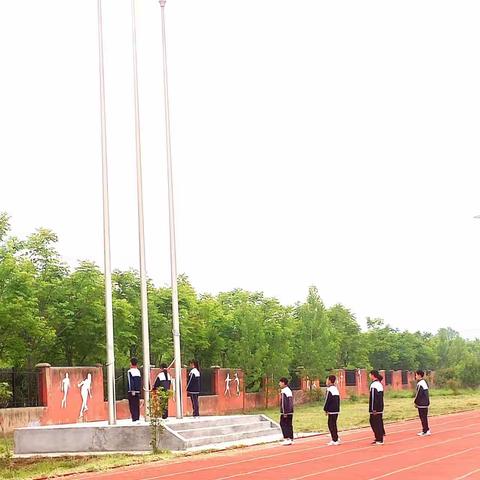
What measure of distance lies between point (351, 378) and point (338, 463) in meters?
45.6

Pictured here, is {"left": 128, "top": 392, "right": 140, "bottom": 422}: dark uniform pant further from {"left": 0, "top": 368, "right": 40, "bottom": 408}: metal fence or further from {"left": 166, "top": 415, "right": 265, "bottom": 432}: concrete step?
{"left": 0, "top": 368, "right": 40, "bottom": 408}: metal fence

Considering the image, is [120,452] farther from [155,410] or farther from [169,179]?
[169,179]

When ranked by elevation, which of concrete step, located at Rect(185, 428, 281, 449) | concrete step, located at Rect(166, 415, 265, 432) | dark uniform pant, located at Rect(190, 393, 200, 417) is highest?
dark uniform pant, located at Rect(190, 393, 200, 417)

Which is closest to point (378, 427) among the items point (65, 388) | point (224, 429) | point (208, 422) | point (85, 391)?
point (224, 429)

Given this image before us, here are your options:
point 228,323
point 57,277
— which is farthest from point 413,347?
point 57,277

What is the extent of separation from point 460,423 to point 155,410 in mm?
11909

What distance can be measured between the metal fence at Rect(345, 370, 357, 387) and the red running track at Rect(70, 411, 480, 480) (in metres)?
37.7

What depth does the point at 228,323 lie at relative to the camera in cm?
4653

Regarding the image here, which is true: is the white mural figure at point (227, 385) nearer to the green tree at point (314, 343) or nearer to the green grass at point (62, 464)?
the green tree at point (314, 343)

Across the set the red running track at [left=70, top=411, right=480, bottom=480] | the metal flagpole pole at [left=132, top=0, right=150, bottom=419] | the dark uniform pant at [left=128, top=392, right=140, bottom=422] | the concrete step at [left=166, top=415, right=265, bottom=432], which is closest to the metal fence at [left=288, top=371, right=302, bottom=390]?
the concrete step at [left=166, top=415, right=265, bottom=432]

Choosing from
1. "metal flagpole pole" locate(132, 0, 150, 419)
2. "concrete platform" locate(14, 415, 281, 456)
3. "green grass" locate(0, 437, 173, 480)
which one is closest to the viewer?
"green grass" locate(0, 437, 173, 480)

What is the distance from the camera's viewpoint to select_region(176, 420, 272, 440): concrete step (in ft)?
71.8

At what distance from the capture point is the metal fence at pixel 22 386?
93.2 feet

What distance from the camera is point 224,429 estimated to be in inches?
925
